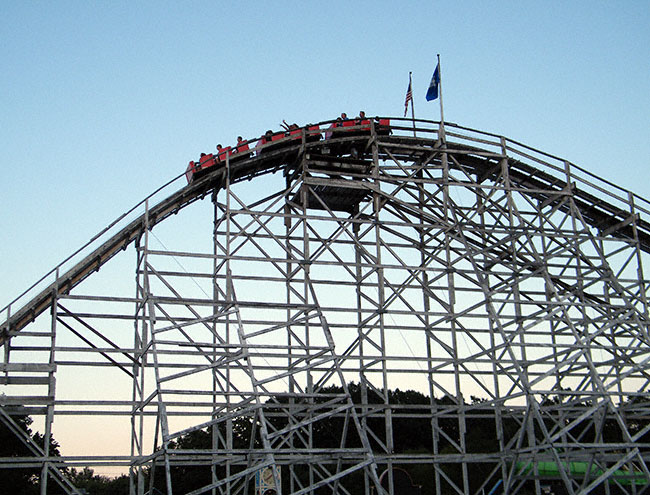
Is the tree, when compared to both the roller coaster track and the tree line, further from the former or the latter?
the roller coaster track

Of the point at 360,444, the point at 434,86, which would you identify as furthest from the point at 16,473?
the point at 434,86

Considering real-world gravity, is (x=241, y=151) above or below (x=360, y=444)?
above

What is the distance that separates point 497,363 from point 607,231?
8.08 meters

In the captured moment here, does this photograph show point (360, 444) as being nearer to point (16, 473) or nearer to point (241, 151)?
point (16, 473)

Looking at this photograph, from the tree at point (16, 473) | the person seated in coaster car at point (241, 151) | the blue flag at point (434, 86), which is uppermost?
the blue flag at point (434, 86)

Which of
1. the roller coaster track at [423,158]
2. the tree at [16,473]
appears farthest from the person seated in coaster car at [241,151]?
the tree at [16,473]

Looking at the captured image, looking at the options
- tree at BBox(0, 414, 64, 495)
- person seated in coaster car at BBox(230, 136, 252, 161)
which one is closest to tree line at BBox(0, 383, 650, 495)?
tree at BBox(0, 414, 64, 495)

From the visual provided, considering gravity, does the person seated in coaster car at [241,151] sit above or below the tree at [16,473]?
above

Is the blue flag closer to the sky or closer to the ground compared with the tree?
closer to the sky

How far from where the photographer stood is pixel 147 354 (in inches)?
869

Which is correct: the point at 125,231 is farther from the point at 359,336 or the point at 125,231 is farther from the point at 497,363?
the point at 497,363

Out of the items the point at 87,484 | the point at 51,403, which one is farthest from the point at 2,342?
the point at 87,484

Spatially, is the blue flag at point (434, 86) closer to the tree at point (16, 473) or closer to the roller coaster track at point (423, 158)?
the roller coaster track at point (423, 158)

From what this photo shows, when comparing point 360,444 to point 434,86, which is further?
point 360,444
